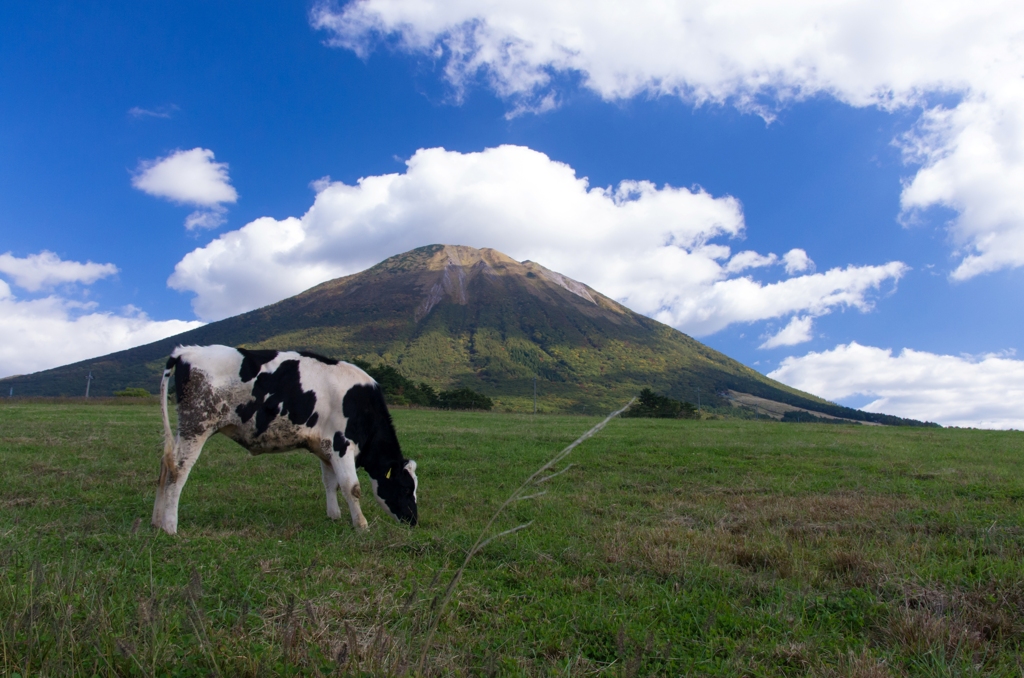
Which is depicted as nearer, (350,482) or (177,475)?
(177,475)

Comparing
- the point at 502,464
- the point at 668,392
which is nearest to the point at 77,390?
the point at 668,392

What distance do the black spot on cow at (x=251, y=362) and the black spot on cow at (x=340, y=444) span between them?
1270 mm

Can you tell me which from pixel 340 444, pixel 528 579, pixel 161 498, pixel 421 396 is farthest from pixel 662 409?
pixel 528 579

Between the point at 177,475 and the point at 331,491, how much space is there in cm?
186

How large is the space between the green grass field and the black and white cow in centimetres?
52

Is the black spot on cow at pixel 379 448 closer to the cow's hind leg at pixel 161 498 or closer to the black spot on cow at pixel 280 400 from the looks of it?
the black spot on cow at pixel 280 400

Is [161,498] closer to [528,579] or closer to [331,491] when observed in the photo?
[331,491]

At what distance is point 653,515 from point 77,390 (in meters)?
161

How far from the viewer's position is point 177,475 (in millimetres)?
6449

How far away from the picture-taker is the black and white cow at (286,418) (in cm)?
673

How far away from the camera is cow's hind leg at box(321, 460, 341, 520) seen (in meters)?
7.42

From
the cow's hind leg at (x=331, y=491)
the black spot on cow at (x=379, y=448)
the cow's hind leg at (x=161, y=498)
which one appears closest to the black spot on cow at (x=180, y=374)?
the cow's hind leg at (x=161, y=498)

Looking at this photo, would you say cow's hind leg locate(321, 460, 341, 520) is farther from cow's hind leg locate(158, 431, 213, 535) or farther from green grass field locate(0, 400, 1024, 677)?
cow's hind leg locate(158, 431, 213, 535)

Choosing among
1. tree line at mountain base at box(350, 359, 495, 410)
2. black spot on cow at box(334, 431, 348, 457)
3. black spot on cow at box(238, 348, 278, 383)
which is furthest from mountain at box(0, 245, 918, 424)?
black spot on cow at box(238, 348, 278, 383)
